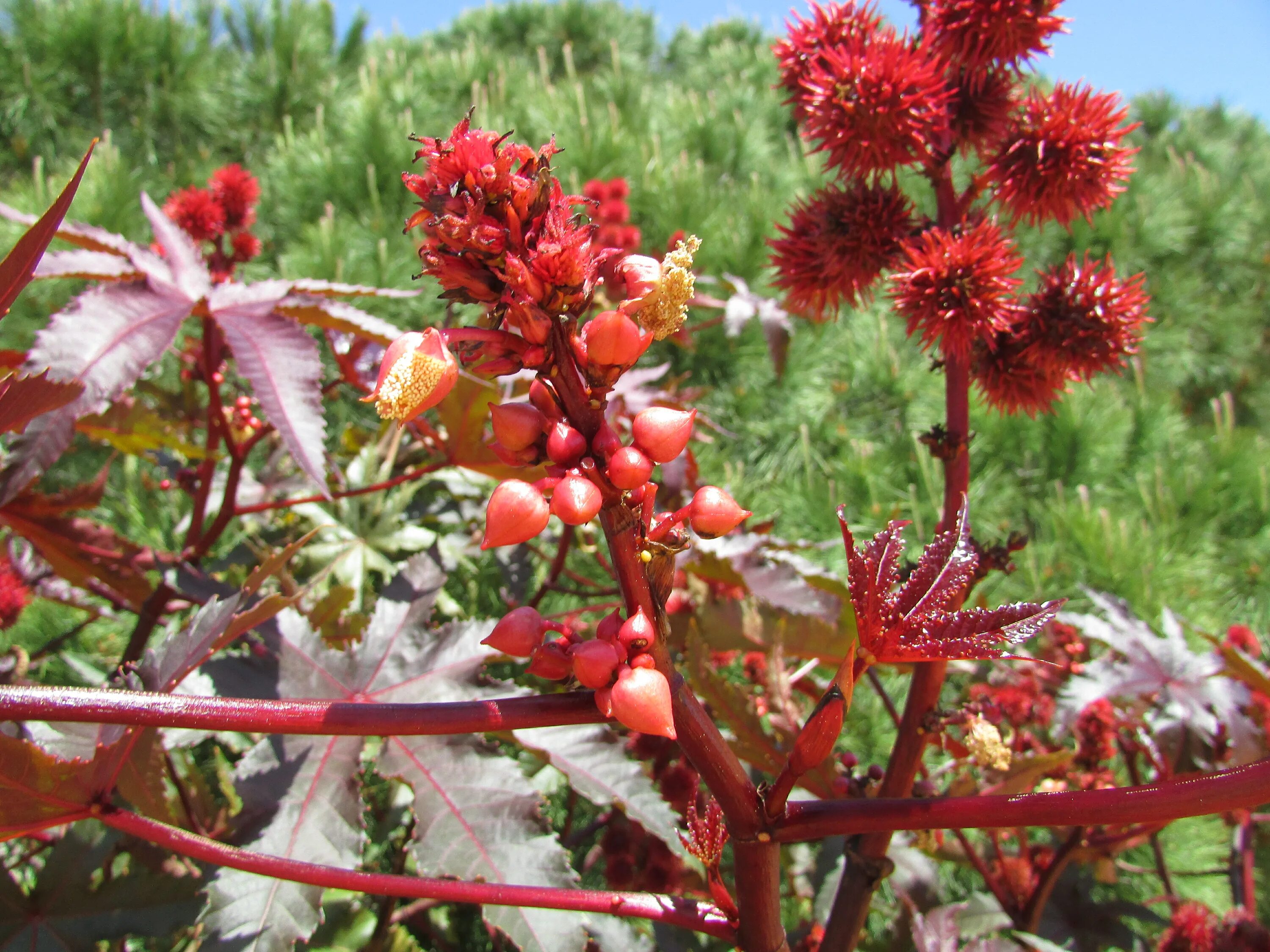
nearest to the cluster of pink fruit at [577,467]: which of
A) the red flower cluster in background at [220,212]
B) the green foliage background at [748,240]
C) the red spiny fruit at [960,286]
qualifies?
the red spiny fruit at [960,286]

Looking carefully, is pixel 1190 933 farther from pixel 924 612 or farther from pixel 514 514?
pixel 514 514

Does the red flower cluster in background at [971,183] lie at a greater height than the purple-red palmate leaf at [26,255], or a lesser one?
greater

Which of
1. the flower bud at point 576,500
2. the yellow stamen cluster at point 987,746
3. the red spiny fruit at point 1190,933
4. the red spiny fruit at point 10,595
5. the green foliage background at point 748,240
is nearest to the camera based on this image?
the flower bud at point 576,500

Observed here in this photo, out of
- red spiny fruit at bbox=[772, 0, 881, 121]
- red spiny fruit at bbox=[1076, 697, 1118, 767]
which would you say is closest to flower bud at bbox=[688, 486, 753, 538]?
red spiny fruit at bbox=[772, 0, 881, 121]

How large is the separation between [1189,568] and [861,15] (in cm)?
150

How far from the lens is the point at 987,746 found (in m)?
0.44

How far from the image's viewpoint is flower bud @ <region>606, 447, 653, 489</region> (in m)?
0.24

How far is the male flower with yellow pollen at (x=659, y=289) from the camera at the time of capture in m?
0.28

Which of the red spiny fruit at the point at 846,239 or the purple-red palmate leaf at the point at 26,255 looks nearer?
the purple-red palmate leaf at the point at 26,255

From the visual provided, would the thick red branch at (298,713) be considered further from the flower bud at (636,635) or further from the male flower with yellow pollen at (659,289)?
the male flower with yellow pollen at (659,289)

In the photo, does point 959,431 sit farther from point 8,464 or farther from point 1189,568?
point 1189,568

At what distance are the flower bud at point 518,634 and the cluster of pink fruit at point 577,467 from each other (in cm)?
3

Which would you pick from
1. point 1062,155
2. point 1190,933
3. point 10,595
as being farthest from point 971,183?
point 10,595

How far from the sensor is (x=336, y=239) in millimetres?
1706
